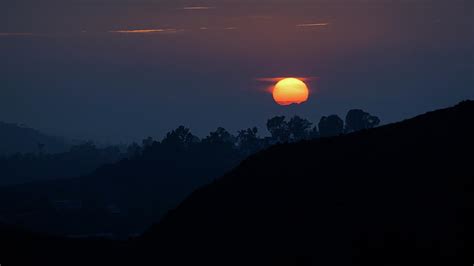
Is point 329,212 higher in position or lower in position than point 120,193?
lower

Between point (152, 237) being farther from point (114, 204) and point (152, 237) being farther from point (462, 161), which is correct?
point (114, 204)

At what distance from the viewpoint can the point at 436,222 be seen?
41531 mm

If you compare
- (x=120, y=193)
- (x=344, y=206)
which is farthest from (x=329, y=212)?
(x=120, y=193)

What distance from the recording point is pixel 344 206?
158 feet

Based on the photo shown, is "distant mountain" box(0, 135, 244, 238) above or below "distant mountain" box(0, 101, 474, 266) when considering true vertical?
above

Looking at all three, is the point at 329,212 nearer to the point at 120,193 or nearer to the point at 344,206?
the point at 344,206

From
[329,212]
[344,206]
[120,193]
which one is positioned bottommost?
[329,212]

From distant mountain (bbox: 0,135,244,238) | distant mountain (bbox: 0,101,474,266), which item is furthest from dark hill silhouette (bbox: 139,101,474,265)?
distant mountain (bbox: 0,135,244,238)

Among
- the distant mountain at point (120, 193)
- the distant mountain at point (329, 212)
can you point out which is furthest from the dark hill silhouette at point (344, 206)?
the distant mountain at point (120, 193)

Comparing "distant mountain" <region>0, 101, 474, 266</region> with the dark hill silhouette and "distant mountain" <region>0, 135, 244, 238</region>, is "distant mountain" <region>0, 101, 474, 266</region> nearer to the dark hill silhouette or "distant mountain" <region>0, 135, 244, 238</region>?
the dark hill silhouette

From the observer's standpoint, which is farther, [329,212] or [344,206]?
[329,212]

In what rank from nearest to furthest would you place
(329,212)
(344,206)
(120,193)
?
1. (344,206)
2. (329,212)
3. (120,193)

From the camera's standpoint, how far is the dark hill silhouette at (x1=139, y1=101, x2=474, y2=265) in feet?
135

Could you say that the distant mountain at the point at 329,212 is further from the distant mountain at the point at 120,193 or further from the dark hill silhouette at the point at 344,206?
the distant mountain at the point at 120,193
